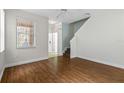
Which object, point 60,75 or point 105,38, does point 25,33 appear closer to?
point 60,75

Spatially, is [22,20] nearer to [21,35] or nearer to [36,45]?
[21,35]

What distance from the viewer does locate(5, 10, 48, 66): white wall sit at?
12.6 feet

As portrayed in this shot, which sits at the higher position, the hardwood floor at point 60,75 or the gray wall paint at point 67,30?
the gray wall paint at point 67,30

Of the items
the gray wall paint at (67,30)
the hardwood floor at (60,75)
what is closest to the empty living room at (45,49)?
the hardwood floor at (60,75)

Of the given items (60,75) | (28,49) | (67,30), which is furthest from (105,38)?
(67,30)

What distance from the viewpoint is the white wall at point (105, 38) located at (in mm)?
3702

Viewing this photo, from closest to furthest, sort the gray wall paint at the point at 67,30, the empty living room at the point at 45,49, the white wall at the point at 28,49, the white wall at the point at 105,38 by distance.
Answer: the empty living room at the point at 45,49
the white wall at the point at 105,38
the white wall at the point at 28,49
the gray wall paint at the point at 67,30

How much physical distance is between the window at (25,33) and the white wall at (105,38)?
3102mm

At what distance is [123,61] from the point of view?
3.58 metres

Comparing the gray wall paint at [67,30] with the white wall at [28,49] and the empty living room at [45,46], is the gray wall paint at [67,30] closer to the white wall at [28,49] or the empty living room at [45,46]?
the empty living room at [45,46]

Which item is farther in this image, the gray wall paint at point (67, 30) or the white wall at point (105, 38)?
the gray wall paint at point (67, 30)

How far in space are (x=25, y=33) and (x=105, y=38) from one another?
3913 mm
